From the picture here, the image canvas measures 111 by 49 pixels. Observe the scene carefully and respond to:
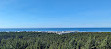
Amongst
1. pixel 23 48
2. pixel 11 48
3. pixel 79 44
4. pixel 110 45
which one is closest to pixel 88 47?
pixel 79 44

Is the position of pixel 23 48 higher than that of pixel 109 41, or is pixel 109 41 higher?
pixel 109 41

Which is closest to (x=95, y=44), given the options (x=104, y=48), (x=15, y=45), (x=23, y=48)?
(x=104, y=48)

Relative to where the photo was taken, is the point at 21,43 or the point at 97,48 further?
the point at 21,43

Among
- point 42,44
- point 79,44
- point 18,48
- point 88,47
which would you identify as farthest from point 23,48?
point 88,47

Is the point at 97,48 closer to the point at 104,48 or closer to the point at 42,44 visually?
the point at 104,48

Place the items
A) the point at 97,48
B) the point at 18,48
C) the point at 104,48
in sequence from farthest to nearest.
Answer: the point at 18,48 < the point at 97,48 < the point at 104,48

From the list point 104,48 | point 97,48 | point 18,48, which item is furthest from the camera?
point 18,48

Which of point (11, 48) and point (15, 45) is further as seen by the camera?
point (15, 45)

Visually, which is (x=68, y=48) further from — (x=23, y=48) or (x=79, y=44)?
(x=23, y=48)
